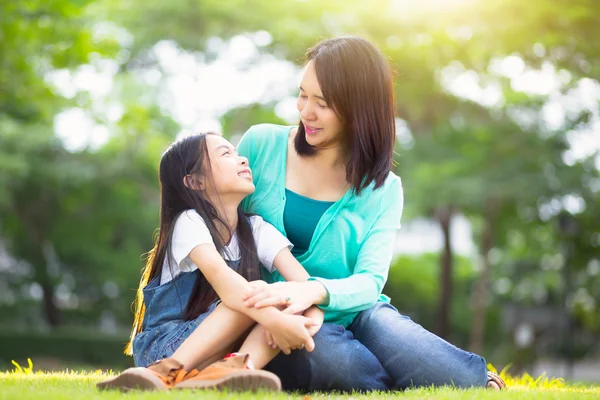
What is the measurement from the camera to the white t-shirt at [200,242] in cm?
327

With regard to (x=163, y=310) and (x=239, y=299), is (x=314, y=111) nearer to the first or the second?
(x=239, y=299)

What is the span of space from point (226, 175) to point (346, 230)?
1.98ft

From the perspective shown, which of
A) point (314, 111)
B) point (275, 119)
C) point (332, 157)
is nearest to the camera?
point (314, 111)

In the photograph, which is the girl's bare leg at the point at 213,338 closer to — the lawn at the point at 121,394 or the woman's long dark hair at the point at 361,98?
the lawn at the point at 121,394

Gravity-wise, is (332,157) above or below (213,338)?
above

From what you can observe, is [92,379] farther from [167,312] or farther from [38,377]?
[167,312]

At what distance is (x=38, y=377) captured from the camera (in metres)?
3.67

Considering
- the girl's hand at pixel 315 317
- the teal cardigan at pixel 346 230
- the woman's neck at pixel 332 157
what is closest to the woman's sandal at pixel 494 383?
the teal cardigan at pixel 346 230

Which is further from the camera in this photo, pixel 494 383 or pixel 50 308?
pixel 50 308

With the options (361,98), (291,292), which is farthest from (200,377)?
(361,98)

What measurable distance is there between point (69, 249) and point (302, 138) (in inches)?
568

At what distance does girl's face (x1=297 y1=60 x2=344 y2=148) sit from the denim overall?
0.71 m

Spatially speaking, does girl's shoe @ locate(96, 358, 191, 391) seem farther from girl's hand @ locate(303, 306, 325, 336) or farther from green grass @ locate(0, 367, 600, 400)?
girl's hand @ locate(303, 306, 325, 336)

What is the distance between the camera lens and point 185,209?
11.5ft
